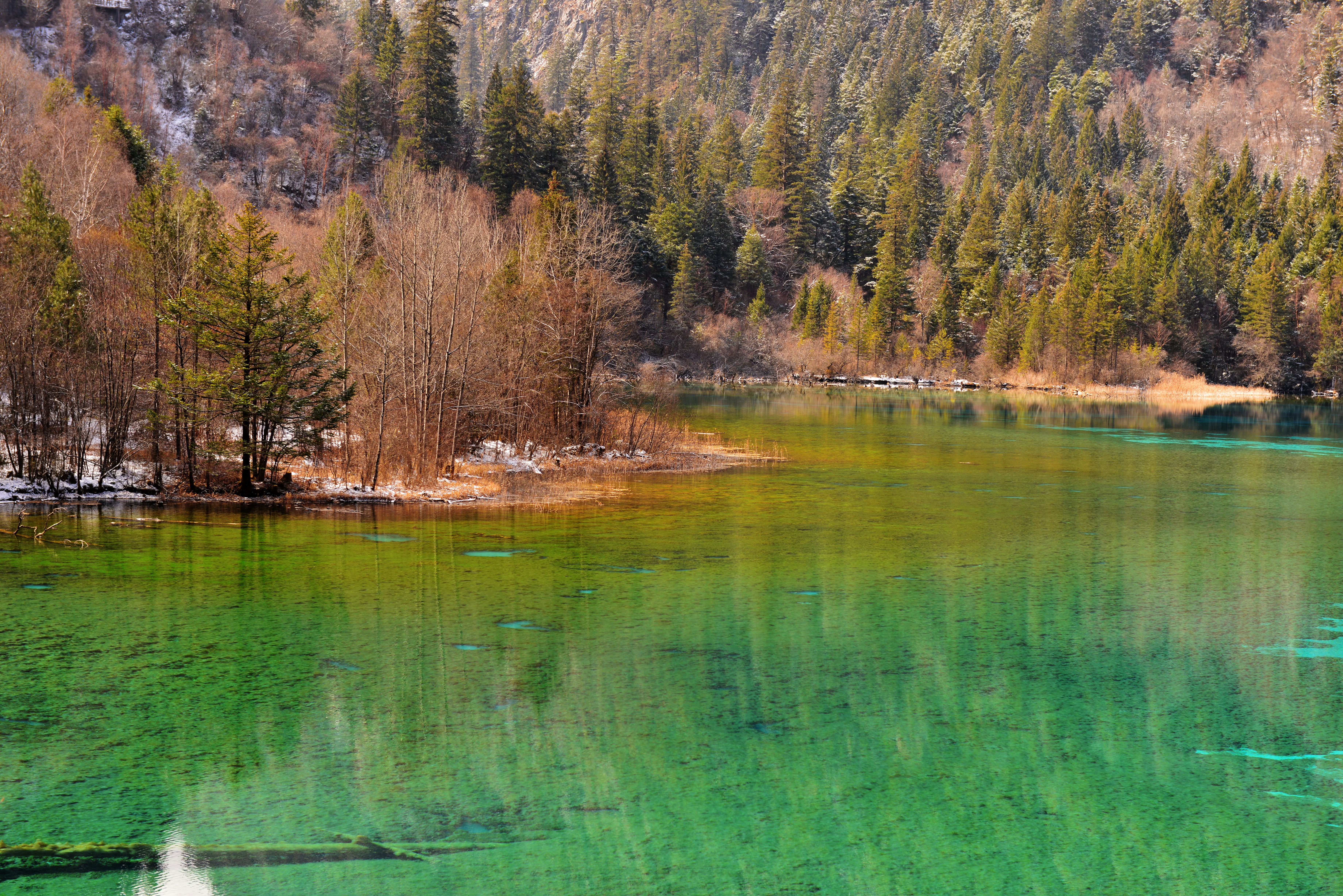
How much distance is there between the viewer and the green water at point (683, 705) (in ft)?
22.6

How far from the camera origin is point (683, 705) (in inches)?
381

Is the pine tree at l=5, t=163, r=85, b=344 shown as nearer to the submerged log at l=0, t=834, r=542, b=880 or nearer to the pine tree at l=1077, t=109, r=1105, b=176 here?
the submerged log at l=0, t=834, r=542, b=880

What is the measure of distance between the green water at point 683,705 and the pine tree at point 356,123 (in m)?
66.3

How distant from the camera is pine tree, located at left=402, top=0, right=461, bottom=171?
265 feet

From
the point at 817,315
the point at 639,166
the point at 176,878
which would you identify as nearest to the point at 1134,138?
the point at 817,315

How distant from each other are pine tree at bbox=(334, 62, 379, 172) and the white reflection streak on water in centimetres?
7956

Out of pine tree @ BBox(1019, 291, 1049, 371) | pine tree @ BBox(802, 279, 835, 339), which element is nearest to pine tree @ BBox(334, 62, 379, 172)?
pine tree @ BBox(802, 279, 835, 339)

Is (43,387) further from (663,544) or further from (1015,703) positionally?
(1015,703)

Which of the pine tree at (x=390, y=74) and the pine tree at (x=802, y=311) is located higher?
the pine tree at (x=390, y=74)

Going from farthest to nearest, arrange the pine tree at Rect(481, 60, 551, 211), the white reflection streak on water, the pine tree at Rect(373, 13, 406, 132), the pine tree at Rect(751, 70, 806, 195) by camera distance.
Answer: the pine tree at Rect(751, 70, 806, 195)
the pine tree at Rect(373, 13, 406, 132)
the pine tree at Rect(481, 60, 551, 211)
the white reflection streak on water

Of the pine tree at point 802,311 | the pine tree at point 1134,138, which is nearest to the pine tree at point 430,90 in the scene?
the pine tree at point 802,311

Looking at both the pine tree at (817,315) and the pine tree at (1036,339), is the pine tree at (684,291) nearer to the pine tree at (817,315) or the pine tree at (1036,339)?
the pine tree at (817,315)

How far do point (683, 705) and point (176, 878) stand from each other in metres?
4.43

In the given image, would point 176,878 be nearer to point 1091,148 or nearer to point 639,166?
point 639,166
